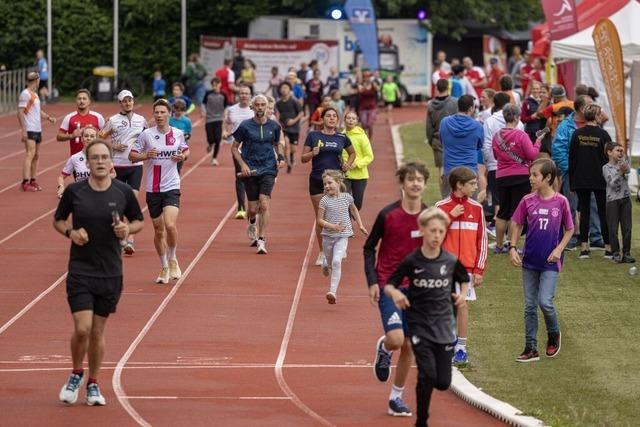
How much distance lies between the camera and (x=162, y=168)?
54.6ft

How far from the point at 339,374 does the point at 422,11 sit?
4208cm

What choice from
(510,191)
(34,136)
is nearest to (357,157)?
(510,191)

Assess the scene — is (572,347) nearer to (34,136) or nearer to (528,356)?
(528,356)

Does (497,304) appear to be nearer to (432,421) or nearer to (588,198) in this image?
(588,198)

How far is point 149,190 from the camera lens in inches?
659

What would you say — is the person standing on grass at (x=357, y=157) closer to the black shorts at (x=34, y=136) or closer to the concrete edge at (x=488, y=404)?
the concrete edge at (x=488, y=404)

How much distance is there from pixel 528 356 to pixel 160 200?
555 cm

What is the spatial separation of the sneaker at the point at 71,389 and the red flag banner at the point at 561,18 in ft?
63.2

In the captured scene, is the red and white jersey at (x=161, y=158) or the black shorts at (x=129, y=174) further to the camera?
the black shorts at (x=129, y=174)

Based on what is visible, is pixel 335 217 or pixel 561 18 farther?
pixel 561 18

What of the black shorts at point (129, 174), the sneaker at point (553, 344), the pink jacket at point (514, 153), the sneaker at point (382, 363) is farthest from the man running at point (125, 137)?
the sneaker at point (382, 363)

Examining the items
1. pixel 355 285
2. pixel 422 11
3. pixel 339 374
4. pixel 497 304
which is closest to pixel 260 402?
pixel 339 374

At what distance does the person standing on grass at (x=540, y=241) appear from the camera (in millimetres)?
12414

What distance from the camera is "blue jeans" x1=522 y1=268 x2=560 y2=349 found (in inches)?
494
